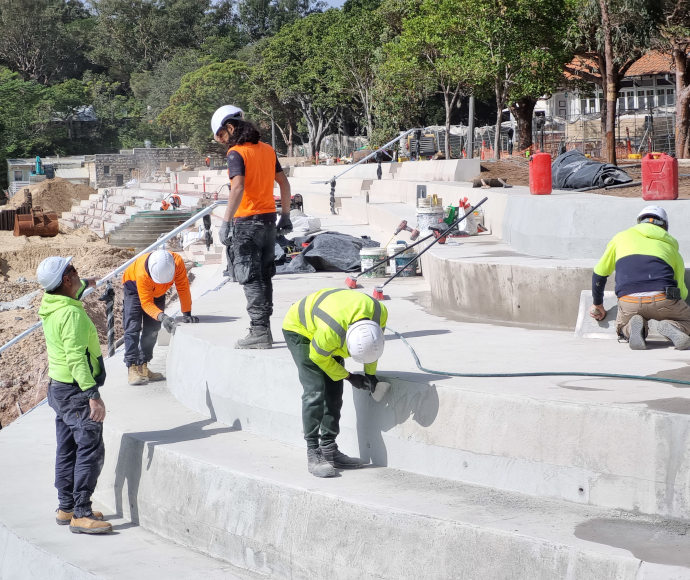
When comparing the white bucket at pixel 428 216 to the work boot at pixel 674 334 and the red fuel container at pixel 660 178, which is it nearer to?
the red fuel container at pixel 660 178

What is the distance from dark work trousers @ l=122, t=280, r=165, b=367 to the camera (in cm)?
853

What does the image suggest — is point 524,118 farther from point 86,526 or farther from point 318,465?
point 86,526

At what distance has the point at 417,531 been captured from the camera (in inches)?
192

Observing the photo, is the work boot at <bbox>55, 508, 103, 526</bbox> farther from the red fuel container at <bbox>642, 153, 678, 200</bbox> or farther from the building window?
the building window

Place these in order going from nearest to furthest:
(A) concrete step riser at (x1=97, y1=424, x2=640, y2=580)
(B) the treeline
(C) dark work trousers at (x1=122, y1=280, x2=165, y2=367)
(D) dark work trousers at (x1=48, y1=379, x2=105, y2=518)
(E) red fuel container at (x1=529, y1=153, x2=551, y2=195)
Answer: (A) concrete step riser at (x1=97, y1=424, x2=640, y2=580) < (D) dark work trousers at (x1=48, y1=379, x2=105, y2=518) < (C) dark work trousers at (x1=122, y1=280, x2=165, y2=367) < (E) red fuel container at (x1=529, y1=153, x2=551, y2=195) < (B) the treeline

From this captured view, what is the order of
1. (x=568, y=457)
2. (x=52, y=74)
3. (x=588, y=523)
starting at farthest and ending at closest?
1. (x=52, y=74)
2. (x=568, y=457)
3. (x=588, y=523)

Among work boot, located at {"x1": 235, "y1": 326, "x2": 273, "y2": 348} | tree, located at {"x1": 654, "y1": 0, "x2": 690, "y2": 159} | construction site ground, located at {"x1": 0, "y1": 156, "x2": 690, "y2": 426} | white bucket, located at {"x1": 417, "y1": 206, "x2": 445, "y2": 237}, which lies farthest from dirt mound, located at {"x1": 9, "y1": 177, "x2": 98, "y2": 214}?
work boot, located at {"x1": 235, "y1": 326, "x2": 273, "y2": 348}

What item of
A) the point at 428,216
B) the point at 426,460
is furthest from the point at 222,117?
the point at 428,216

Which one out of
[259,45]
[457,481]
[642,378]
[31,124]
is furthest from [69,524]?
[31,124]

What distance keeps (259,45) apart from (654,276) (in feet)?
219

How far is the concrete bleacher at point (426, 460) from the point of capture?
4.77 meters

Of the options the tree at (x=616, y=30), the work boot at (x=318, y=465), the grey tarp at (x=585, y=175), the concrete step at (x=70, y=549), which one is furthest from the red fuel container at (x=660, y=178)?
the tree at (x=616, y=30)

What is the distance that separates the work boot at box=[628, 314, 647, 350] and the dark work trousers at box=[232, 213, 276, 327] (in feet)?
8.86

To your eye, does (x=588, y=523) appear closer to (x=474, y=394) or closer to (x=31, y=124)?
(x=474, y=394)
